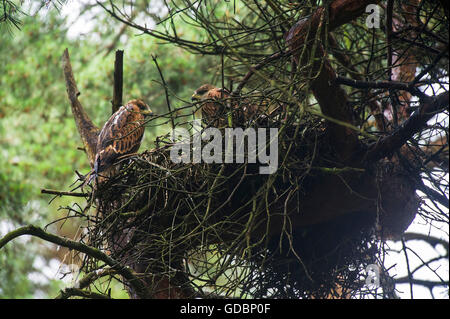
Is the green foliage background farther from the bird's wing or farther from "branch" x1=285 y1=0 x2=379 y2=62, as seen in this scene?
"branch" x1=285 y1=0 x2=379 y2=62

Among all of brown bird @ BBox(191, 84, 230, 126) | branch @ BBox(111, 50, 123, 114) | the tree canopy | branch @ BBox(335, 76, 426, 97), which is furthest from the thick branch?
branch @ BBox(335, 76, 426, 97)

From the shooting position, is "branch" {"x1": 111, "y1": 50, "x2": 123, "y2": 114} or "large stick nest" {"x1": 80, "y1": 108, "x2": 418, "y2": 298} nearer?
"large stick nest" {"x1": 80, "y1": 108, "x2": 418, "y2": 298}

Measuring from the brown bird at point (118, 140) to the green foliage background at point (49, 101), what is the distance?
2458 millimetres

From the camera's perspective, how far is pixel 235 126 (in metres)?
2.53

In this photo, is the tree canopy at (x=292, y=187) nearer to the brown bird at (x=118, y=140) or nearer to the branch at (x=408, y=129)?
the branch at (x=408, y=129)

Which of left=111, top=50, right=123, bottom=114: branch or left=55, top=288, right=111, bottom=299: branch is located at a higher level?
left=111, top=50, right=123, bottom=114: branch

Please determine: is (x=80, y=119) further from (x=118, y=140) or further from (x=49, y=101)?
(x=49, y=101)

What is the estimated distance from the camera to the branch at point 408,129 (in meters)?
2.11

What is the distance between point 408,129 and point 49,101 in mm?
5618

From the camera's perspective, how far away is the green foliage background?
19.8ft

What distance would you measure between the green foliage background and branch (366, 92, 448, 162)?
3.65 m

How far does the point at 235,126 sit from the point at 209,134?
0.42ft
